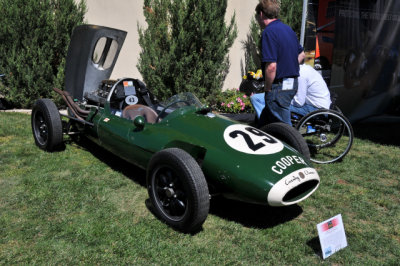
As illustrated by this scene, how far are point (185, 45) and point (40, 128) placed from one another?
3.70 m

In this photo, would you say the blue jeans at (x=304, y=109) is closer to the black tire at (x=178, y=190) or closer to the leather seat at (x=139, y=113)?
the leather seat at (x=139, y=113)

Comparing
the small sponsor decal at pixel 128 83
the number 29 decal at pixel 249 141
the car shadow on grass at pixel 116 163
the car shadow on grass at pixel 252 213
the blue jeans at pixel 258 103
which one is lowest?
the car shadow on grass at pixel 252 213

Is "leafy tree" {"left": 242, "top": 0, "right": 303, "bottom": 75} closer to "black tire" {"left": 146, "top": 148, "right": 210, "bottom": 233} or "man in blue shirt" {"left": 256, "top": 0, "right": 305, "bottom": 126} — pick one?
"man in blue shirt" {"left": 256, "top": 0, "right": 305, "bottom": 126}

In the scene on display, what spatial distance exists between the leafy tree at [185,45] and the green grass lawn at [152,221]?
11.7 ft

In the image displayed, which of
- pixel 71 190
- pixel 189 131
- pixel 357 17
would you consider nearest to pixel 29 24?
pixel 71 190

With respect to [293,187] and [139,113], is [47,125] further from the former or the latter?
[293,187]

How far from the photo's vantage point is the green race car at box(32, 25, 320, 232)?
8.78 ft

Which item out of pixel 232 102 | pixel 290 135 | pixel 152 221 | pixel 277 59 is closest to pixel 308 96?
pixel 277 59

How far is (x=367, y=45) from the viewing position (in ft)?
21.0

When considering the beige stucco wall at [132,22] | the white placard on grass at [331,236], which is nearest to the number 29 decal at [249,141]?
the white placard on grass at [331,236]

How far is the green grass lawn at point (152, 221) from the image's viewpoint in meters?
2.60

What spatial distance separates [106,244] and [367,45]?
5.77m

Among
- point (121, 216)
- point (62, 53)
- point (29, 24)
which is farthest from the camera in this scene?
point (62, 53)

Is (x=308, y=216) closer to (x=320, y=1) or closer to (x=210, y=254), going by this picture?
(x=210, y=254)
